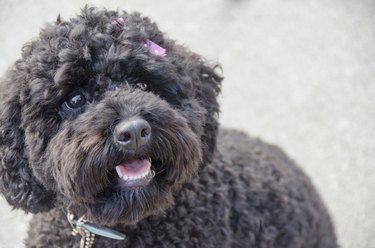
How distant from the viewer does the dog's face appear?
2.10 metres

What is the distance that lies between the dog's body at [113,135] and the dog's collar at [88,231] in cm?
5

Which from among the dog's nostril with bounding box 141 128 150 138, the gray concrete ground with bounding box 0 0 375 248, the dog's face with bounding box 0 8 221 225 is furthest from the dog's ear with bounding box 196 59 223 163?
the gray concrete ground with bounding box 0 0 375 248

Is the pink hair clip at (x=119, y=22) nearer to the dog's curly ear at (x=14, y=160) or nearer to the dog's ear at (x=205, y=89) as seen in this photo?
the dog's ear at (x=205, y=89)

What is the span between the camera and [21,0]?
5.20 meters

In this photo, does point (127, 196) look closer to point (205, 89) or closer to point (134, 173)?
point (134, 173)

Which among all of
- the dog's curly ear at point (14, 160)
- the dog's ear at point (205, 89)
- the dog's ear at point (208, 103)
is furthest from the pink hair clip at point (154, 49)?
the dog's curly ear at point (14, 160)

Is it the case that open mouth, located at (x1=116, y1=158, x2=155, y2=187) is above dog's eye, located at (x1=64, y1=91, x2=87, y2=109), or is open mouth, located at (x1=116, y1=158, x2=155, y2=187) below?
below

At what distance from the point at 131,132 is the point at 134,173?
0.29 m

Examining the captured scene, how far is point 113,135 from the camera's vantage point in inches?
80.7

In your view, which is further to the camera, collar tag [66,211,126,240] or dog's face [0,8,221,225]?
collar tag [66,211,126,240]

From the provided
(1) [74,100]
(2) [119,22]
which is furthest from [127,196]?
(2) [119,22]

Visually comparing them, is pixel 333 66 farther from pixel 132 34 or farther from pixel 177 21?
pixel 132 34

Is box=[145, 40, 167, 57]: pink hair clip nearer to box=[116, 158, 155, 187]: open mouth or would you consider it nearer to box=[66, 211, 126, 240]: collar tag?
box=[116, 158, 155, 187]: open mouth

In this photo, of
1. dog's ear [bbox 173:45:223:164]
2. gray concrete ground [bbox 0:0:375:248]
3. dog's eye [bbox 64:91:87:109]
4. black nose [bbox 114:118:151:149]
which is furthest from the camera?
gray concrete ground [bbox 0:0:375:248]
